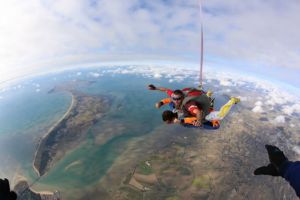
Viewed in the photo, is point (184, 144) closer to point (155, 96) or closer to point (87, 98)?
point (155, 96)

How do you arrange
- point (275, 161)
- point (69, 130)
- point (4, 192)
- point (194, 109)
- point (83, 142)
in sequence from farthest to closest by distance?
1. point (69, 130)
2. point (83, 142)
3. point (194, 109)
4. point (275, 161)
5. point (4, 192)

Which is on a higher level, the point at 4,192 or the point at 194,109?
the point at 4,192

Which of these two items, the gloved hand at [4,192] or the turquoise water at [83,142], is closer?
the gloved hand at [4,192]

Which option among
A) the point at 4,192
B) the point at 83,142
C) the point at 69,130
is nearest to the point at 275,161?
the point at 4,192

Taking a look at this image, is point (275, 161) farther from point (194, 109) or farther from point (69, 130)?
point (69, 130)

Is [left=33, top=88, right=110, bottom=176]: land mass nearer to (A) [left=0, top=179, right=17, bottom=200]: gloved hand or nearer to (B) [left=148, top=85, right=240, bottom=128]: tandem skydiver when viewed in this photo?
(B) [left=148, top=85, right=240, bottom=128]: tandem skydiver

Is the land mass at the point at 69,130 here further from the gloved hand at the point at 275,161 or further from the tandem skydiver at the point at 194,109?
the gloved hand at the point at 275,161

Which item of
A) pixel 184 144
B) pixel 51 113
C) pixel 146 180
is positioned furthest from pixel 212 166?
pixel 51 113

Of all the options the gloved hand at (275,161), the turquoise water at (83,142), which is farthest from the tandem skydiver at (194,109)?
the turquoise water at (83,142)

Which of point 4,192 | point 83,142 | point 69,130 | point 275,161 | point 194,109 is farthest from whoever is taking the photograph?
point 69,130
